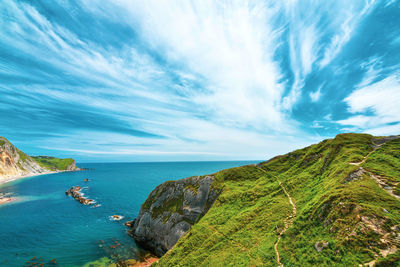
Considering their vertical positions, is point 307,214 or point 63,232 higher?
point 307,214

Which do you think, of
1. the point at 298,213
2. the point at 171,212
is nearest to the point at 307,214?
the point at 298,213

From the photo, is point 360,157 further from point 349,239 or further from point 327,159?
point 349,239

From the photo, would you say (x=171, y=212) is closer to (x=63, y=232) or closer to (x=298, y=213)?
(x=298, y=213)

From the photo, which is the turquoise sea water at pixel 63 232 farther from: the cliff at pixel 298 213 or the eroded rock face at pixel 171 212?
the cliff at pixel 298 213

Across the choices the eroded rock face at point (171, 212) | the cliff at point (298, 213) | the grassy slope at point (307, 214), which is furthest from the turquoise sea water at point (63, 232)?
the grassy slope at point (307, 214)

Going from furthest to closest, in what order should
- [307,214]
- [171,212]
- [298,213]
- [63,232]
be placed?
1. [63,232]
2. [171,212]
3. [298,213]
4. [307,214]

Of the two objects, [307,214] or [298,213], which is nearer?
[307,214]

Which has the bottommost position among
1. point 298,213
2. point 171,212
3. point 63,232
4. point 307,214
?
point 63,232

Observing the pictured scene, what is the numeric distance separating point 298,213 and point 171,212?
3553 cm

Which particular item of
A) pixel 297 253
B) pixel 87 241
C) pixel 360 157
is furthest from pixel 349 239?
pixel 87 241

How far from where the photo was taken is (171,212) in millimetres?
50969

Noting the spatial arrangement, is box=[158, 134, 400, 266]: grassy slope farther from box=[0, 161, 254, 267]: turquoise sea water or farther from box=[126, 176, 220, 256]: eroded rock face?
box=[0, 161, 254, 267]: turquoise sea water

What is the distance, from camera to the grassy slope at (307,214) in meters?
19.4

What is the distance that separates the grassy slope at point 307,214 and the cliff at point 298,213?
0.31ft
